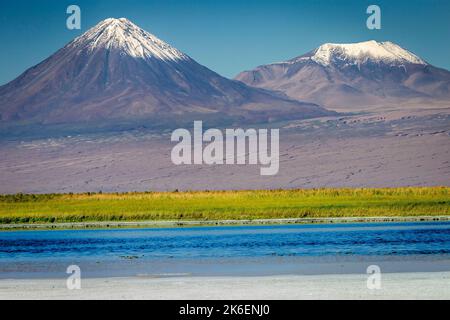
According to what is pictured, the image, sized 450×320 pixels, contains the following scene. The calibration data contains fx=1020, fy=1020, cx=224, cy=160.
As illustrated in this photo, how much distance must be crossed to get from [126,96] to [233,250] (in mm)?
149150

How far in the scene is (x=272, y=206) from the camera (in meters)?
50.7

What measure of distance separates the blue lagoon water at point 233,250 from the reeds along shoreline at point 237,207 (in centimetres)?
512

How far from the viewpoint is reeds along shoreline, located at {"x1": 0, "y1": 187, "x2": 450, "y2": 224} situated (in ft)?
159

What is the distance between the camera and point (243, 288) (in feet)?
67.8

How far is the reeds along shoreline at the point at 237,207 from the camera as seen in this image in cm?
4853

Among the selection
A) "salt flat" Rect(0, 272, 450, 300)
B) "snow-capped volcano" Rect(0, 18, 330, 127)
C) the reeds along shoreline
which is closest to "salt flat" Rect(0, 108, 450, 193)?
"snow-capped volcano" Rect(0, 18, 330, 127)

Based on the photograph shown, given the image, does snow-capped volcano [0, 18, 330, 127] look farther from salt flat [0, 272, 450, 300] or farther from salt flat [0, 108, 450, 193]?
salt flat [0, 272, 450, 300]

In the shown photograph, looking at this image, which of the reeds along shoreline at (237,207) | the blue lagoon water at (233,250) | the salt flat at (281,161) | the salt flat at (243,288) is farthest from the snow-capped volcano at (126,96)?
the salt flat at (243,288)

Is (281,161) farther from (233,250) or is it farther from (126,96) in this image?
(233,250)

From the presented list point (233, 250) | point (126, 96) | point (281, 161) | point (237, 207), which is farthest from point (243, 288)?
point (126, 96)

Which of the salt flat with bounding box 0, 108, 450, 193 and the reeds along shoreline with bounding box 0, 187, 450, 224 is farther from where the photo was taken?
the salt flat with bounding box 0, 108, 450, 193

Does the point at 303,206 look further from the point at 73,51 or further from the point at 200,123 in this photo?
the point at 73,51

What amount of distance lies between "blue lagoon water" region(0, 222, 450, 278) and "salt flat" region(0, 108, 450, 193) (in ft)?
240
